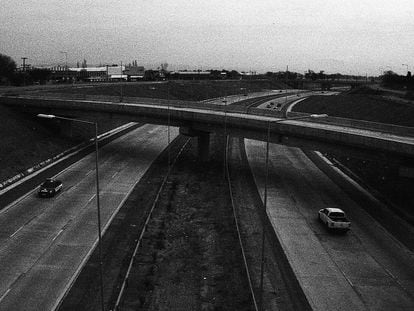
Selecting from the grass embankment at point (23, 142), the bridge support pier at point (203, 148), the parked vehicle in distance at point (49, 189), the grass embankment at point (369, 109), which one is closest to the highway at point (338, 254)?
the bridge support pier at point (203, 148)

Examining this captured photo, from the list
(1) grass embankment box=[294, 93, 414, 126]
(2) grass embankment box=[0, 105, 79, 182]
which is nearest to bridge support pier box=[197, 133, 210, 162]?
(2) grass embankment box=[0, 105, 79, 182]

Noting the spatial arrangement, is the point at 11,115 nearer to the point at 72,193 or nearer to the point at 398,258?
the point at 72,193

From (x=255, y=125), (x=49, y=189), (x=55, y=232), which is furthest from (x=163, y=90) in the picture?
(x=55, y=232)

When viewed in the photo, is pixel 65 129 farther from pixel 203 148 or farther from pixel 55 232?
pixel 55 232

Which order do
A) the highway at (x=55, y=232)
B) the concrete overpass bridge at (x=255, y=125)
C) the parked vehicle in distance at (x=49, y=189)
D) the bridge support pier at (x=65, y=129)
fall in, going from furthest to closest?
the bridge support pier at (x=65, y=129) → the parked vehicle in distance at (x=49, y=189) → the concrete overpass bridge at (x=255, y=125) → the highway at (x=55, y=232)

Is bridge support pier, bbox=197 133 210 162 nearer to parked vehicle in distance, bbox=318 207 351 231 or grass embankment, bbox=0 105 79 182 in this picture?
grass embankment, bbox=0 105 79 182

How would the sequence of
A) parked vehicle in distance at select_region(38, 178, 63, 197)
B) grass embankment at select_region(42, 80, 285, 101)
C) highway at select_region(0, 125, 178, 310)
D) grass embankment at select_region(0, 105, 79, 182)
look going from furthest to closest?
grass embankment at select_region(42, 80, 285, 101) < grass embankment at select_region(0, 105, 79, 182) < parked vehicle in distance at select_region(38, 178, 63, 197) < highway at select_region(0, 125, 178, 310)

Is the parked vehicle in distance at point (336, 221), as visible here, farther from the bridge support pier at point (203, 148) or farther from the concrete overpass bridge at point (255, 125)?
the bridge support pier at point (203, 148)
